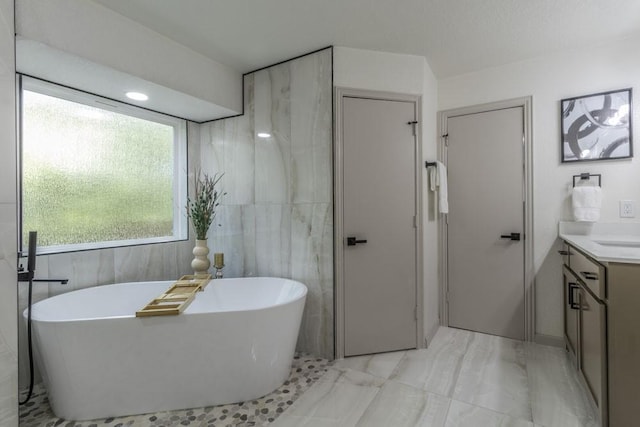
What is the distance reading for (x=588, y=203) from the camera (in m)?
2.23

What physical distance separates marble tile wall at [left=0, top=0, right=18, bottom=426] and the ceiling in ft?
2.02

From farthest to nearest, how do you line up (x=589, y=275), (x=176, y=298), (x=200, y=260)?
(x=200, y=260)
(x=176, y=298)
(x=589, y=275)

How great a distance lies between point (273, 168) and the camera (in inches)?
103

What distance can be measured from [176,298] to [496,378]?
2.21 m

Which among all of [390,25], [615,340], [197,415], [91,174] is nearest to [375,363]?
[197,415]

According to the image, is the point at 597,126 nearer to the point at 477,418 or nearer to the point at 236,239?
the point at 477,418

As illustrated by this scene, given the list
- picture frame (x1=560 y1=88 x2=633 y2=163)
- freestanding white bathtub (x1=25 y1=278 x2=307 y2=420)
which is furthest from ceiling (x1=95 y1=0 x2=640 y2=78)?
freestanding white bathtub (x1=25 y1=278 x2=307 y2=420)

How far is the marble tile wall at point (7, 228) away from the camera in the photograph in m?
1.42

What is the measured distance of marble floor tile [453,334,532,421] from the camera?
177 cm

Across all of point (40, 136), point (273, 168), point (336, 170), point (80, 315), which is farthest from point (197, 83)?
point (80, 315)

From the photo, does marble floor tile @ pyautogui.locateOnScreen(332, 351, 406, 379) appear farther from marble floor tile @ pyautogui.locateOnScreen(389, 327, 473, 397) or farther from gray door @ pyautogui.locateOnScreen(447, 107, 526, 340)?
gray door @ pyautogui.locateOnScreen(447, 107, 526, 340)

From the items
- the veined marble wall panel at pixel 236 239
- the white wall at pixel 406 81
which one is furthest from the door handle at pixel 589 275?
the veined marble wall panel at pixel 236 239

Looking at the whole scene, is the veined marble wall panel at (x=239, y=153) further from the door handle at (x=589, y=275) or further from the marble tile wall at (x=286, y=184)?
the door handle at (x=589, y=275)

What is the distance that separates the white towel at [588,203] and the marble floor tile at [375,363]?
5.58ft
